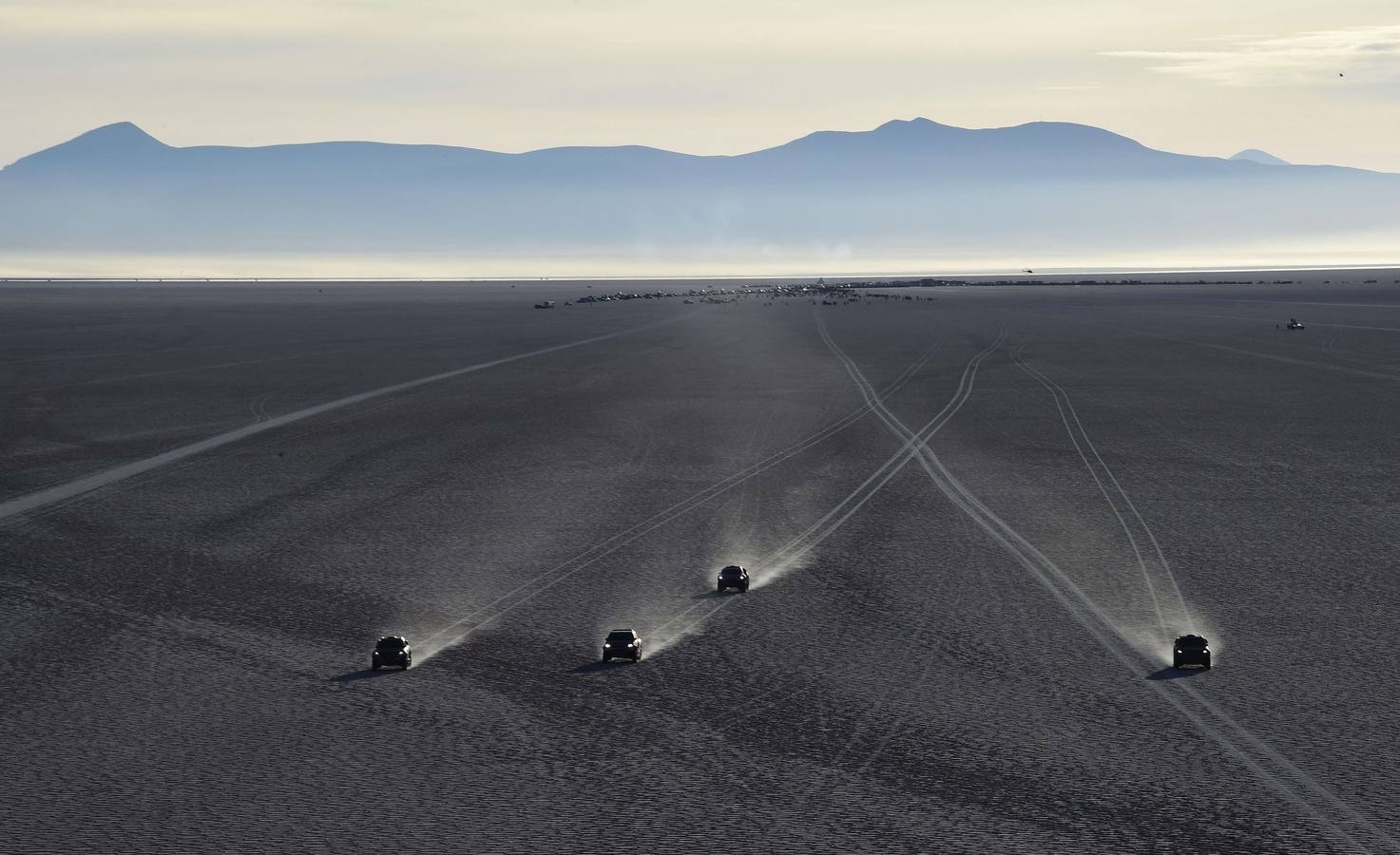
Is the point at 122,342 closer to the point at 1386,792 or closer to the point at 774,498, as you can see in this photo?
the point at 774,498

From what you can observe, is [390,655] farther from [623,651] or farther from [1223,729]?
[1223,729]

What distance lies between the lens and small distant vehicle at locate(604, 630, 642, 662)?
13203mm

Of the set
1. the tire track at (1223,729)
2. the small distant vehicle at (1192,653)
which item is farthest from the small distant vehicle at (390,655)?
the small distant vehicle at (1192,653)

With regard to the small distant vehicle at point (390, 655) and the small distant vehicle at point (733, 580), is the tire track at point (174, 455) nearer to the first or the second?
the small distant vehicle at point (390, 655)

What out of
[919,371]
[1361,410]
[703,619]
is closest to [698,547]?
[703,619]

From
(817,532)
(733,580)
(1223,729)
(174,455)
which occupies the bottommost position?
(174,455)

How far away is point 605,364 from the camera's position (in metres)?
50.9

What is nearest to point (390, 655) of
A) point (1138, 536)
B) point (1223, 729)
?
point (1223, 729)

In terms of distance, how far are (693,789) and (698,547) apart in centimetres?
839

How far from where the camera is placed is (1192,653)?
13.0 meters

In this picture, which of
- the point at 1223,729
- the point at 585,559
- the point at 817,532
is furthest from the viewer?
the point at 817,532

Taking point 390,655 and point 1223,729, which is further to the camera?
point 390,655

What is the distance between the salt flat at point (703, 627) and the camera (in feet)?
32.5

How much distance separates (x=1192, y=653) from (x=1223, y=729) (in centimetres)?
163
